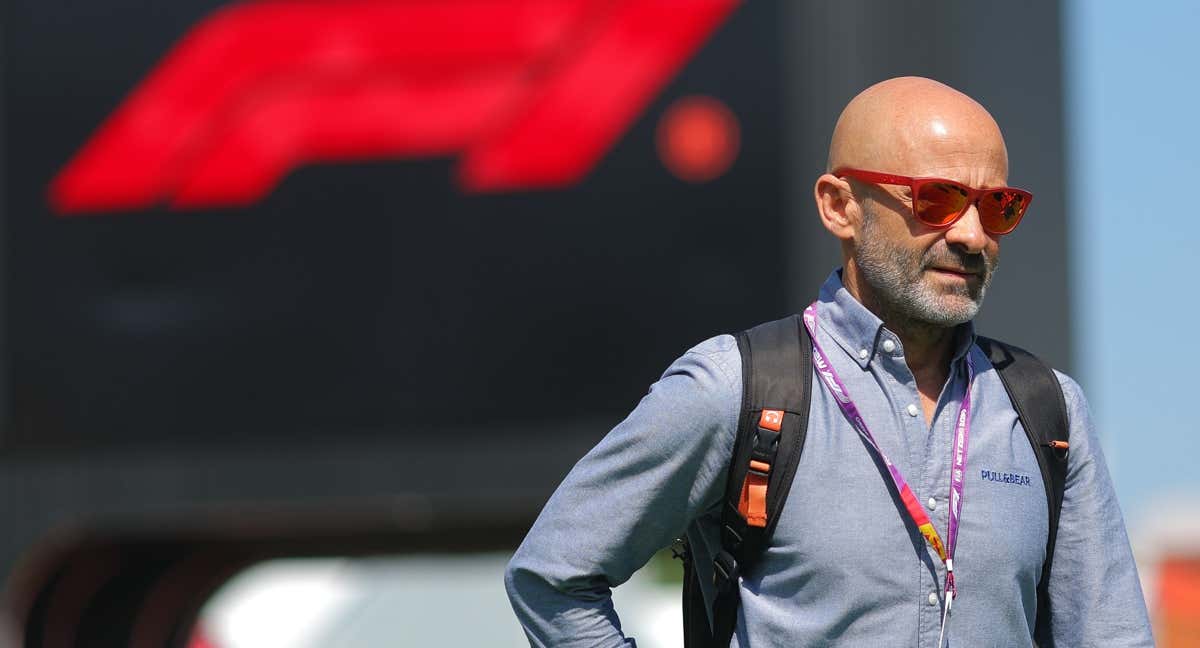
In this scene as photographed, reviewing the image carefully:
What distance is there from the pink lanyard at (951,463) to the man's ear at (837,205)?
14 cm

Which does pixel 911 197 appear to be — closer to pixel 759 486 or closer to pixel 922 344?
pixel 922 344

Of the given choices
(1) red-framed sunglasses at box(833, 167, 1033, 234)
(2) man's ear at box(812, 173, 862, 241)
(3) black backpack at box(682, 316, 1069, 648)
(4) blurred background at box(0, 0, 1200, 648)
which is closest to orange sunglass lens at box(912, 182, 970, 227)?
(1) red-framed sunglasses at box(833, 167, 1033, 234)

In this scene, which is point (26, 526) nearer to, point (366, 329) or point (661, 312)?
point (366, 329)

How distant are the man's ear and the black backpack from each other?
14 cm

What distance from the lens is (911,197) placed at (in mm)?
2275

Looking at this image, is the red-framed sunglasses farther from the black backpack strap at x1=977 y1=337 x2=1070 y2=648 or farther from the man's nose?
the black backpack strap at x1=977 y1=337 x2=1070 y2=648

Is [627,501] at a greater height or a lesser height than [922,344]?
lesser

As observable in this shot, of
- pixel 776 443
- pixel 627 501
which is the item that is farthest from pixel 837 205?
pixel 627 501

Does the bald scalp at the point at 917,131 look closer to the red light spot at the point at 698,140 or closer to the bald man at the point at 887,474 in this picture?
the bald man at the point at 887,474

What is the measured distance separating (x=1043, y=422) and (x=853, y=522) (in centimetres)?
32

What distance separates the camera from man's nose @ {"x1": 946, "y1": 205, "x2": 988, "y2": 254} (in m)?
2.25

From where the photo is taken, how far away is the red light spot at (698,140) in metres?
5.70

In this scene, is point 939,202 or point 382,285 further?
point 382,285

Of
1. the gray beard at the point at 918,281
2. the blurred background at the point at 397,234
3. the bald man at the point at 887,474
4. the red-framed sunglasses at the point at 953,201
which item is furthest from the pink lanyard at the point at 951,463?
the blurred background at the point at 397,234
